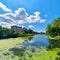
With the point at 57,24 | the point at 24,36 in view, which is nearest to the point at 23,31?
the point at 24,36

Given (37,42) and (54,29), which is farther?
(54,29)

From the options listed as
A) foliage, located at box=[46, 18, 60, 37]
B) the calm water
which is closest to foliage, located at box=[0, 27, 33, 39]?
the calm water

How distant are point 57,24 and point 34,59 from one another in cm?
2123

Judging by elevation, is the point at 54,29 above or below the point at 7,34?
above

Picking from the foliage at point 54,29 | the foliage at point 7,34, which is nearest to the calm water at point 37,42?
the foliage at point 7,34

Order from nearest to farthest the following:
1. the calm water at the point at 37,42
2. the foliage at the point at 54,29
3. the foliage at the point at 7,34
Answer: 1. the calm water at the point at 37,42
2. the foliage at the point at 7,34
3. the foliage at the point at 54,29

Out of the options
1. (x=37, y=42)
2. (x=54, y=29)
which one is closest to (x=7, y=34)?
(x=37, y=42)

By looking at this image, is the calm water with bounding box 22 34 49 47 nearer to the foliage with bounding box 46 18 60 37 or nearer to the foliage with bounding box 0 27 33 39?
the foliage with bounding box 0 27 33 39

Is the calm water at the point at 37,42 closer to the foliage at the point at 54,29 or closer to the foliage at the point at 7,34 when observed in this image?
the foliage at the point at 7,34

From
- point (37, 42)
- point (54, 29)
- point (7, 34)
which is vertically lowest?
point (37, 42)

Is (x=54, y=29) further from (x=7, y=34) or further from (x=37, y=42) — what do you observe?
(x=37, y=42)

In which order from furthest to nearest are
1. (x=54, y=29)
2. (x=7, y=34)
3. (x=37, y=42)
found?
(x=54, y=29)
(x=7, y=34)
(x=37, y=42)

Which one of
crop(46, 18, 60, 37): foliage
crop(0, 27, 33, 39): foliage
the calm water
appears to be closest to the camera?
the calm water

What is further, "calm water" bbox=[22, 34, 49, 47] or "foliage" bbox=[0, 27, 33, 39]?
"foliage" bbox=[0, 27, 33, 39]
